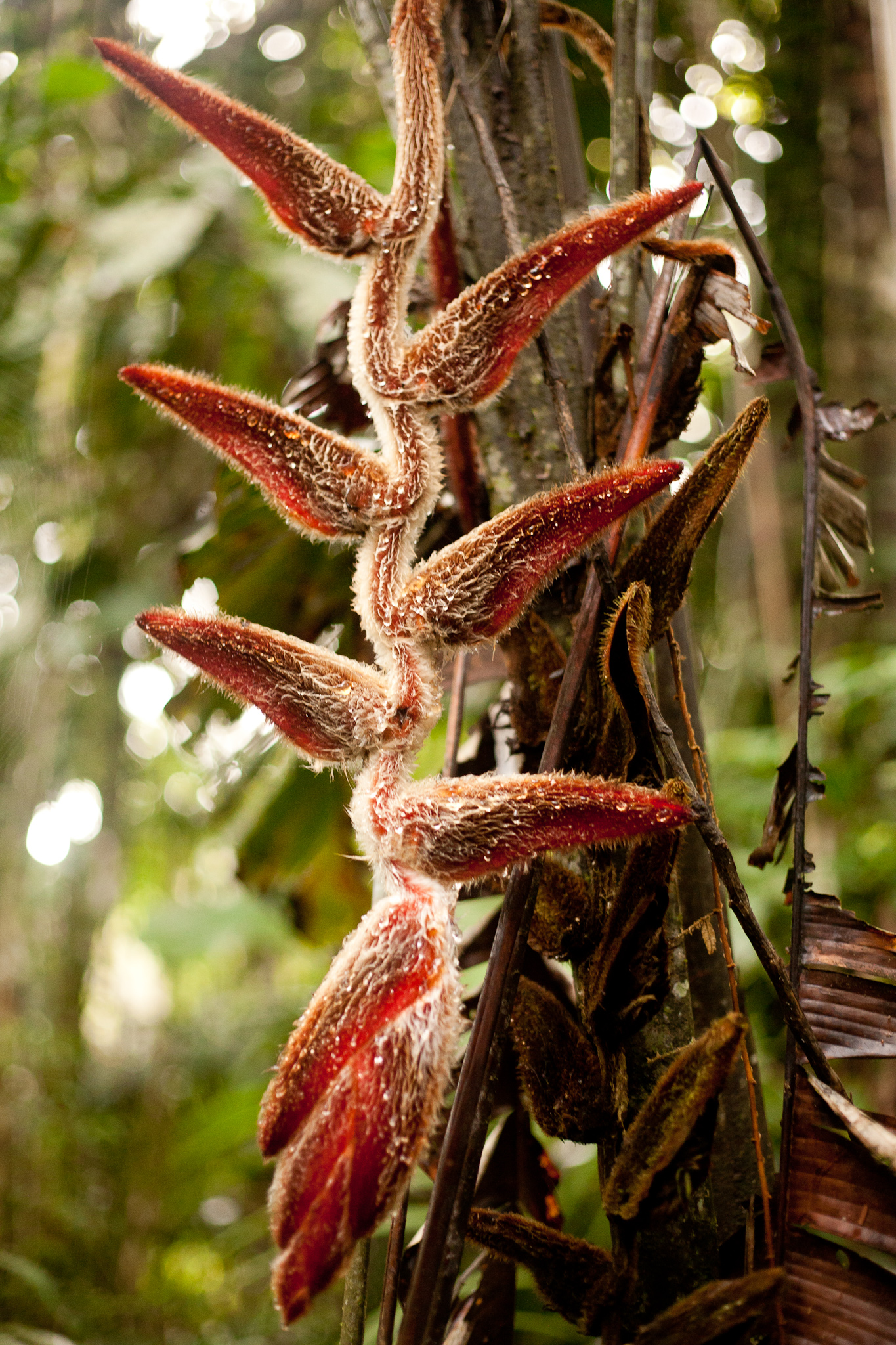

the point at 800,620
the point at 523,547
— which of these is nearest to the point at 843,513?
the point at 800,620

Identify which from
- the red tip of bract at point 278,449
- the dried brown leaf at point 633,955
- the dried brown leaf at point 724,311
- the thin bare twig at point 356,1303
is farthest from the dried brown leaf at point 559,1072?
the dried brown leaf at point 724,311

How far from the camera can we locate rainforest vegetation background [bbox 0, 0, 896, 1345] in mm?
1120

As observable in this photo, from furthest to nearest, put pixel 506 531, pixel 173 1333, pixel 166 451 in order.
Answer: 1. pixel 173 1333
2. pixel 166 451
3. pixel 506 531

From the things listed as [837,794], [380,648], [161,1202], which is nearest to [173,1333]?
[161,1202]

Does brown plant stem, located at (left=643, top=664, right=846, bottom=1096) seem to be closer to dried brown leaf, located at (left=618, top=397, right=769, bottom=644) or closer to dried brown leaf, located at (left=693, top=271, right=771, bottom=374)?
dried brown leaf, located at (left=618, top=397, right=769, bottom=644)

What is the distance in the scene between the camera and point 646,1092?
431 mm

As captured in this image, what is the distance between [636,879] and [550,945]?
6 centimetres

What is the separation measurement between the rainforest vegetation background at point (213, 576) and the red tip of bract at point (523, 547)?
40 cm

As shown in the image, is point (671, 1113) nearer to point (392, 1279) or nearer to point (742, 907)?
point (742, 907)

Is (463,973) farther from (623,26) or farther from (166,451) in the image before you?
(166,451)

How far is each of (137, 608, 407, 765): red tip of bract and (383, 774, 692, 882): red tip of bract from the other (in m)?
0.05

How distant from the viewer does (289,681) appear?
1.15 ft

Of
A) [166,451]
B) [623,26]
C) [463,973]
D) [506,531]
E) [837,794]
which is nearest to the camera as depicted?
[506,531]

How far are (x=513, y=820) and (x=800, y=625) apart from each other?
0.92ft
